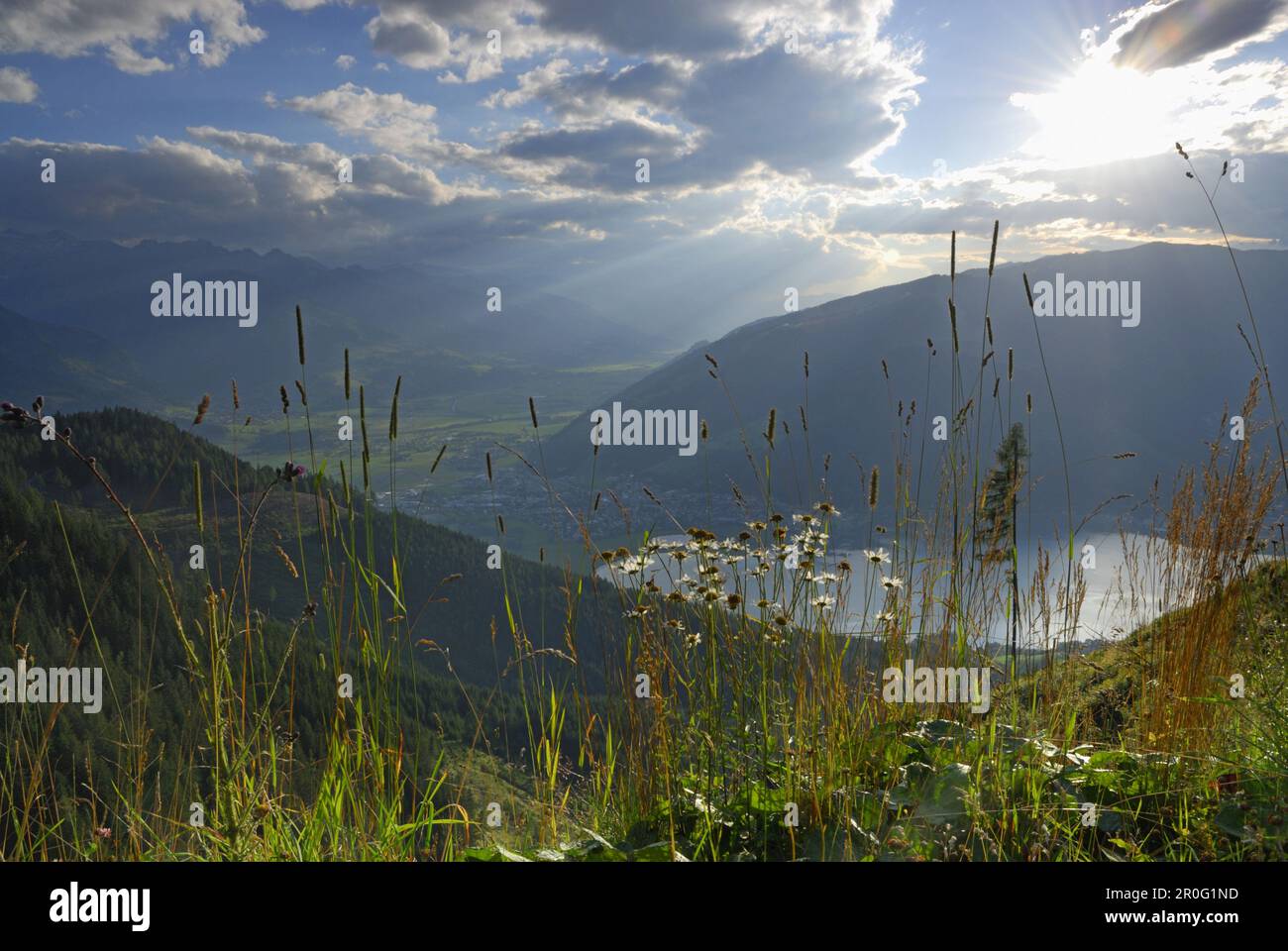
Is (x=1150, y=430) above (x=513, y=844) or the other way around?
above

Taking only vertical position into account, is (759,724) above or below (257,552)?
above

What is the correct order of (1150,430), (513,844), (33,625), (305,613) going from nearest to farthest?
(305,613) < (513,844) < (33,625) < (1150,430)

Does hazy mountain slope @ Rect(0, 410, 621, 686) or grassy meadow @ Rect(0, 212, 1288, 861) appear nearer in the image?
grassy meadow @ Rect(0, 212, 1288, 861)

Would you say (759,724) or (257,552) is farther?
(257,552)

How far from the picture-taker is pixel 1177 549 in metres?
→ 3.47

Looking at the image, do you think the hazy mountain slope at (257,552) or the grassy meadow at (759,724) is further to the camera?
the hazy mountain slope at (257,552)

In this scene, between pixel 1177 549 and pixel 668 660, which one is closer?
pixel 668 660
